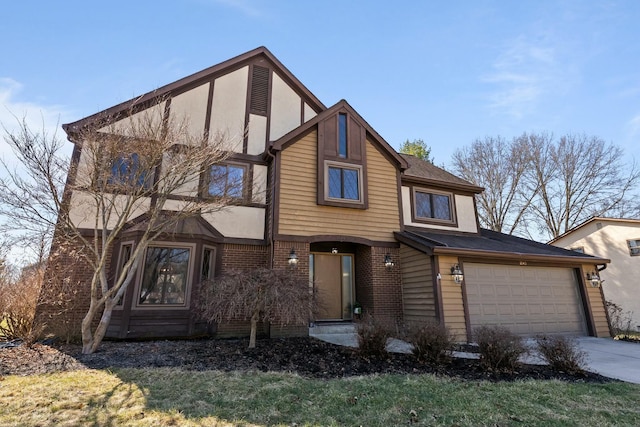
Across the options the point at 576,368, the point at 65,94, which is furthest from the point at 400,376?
the point at 65,94

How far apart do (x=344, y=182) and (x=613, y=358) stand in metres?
7.92

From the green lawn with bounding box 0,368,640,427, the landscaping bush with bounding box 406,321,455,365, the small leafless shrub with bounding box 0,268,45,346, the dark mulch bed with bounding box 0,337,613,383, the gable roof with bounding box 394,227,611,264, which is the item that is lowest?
the green lawn with bounding box 0,368,640,427

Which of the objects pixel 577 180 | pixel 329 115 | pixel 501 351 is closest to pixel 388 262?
pixel 501 351

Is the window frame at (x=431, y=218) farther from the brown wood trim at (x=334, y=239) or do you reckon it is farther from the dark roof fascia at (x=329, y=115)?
the brown wood trim at (x=334, y=239)

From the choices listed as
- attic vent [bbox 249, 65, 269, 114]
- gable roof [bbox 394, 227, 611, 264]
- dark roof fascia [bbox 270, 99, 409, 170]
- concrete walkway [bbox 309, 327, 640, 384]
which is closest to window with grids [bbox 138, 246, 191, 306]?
concrete walkway [bbox 309, 327, 640, 384]

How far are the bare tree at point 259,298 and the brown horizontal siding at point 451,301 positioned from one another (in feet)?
12.6

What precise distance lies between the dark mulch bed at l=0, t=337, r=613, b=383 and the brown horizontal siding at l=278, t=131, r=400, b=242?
3817 millimetres

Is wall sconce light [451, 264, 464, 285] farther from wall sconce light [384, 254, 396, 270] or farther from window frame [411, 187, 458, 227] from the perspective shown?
window frame [411, 187, 458, 227]

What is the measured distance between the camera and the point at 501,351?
581cm

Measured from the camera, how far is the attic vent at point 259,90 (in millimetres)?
11438

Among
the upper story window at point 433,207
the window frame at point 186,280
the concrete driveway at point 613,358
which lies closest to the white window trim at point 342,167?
the upper story window at point 433,207

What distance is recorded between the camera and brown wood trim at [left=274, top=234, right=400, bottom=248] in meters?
9.55

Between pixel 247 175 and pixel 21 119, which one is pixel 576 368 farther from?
pixel 21 119

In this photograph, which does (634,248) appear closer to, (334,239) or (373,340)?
(334,239)
